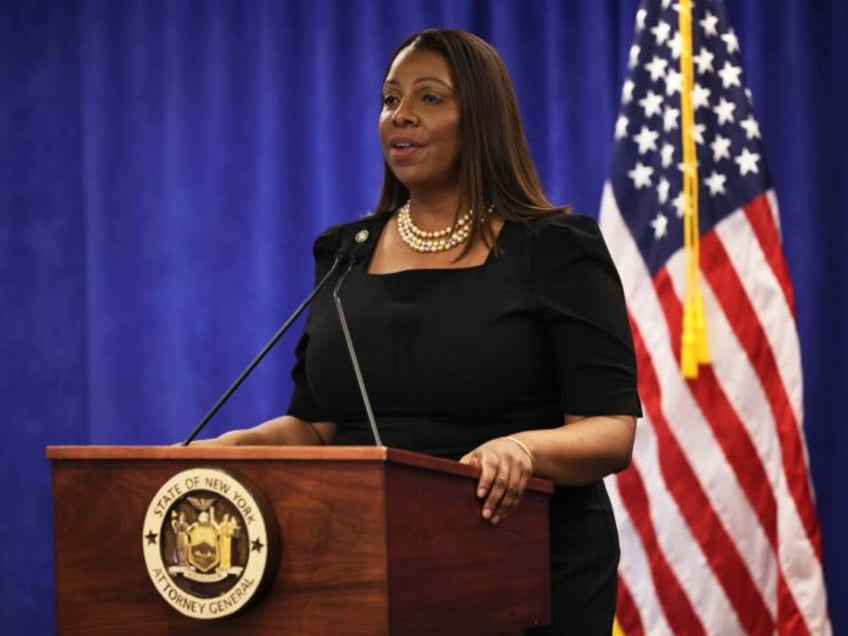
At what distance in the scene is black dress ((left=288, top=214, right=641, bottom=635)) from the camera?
196cm

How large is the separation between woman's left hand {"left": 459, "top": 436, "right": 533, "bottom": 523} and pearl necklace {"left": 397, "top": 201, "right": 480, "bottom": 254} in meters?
0.48

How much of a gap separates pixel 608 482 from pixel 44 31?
257 centimetres

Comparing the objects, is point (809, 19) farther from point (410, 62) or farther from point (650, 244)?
point (410, 62)

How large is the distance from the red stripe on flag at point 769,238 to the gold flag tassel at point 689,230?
163 millimetres

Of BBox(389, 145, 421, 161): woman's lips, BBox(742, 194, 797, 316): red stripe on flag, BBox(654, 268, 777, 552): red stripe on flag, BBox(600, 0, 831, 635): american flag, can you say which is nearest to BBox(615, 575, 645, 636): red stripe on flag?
BBox(600, 0, 831, 635): american flag

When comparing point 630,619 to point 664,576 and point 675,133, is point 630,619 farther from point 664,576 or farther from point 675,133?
point 675,133

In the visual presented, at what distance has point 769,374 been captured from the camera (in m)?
3.69

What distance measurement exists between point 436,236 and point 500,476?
1.91 feet

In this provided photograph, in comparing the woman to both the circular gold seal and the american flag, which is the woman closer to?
the circular gold seal

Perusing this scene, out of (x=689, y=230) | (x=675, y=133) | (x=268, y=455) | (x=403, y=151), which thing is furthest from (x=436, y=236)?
(x=675, y=133)

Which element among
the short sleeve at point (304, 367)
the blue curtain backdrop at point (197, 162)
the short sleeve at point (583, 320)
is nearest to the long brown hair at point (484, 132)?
the short sleeve at point (583, 320)

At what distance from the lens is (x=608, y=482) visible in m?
3.73

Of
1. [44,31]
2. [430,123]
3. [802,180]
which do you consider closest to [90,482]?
[430,123]

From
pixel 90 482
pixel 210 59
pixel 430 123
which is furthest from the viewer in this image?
pixel 210 59
